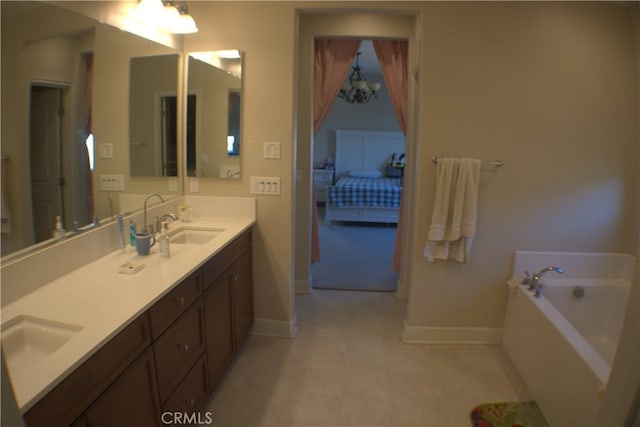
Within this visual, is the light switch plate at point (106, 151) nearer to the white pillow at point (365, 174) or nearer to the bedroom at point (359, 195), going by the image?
the bedroom at point (359, 195)

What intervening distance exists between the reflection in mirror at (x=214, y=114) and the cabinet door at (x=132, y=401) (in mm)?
1423

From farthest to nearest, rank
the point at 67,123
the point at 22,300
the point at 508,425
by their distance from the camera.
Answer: the point at 508,425
the point at 67,123
the point at 22,300

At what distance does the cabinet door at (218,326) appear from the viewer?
1854 millimetres

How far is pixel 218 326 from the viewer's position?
1962 millimetres

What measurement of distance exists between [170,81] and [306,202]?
1.47m

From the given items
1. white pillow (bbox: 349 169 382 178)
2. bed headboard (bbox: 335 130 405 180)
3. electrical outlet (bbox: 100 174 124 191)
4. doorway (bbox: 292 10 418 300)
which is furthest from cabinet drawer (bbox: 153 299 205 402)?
bed headboard (bbox: 335 130 405 180)

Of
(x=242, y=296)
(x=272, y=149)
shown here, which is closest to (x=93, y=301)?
(x=242, y=296)

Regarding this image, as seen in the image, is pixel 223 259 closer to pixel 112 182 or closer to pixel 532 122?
pixel 112 182

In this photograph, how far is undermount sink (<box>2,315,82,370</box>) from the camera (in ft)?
3.68

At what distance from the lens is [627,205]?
2379 mm

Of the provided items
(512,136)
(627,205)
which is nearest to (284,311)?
(512,136)

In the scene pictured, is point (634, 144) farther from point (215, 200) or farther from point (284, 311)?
point (215, 200)

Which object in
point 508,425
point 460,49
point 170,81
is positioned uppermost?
point 460,49

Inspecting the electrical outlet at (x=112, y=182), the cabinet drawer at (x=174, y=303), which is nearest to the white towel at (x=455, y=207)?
the cabinet drawer at (x=174, y=303)
